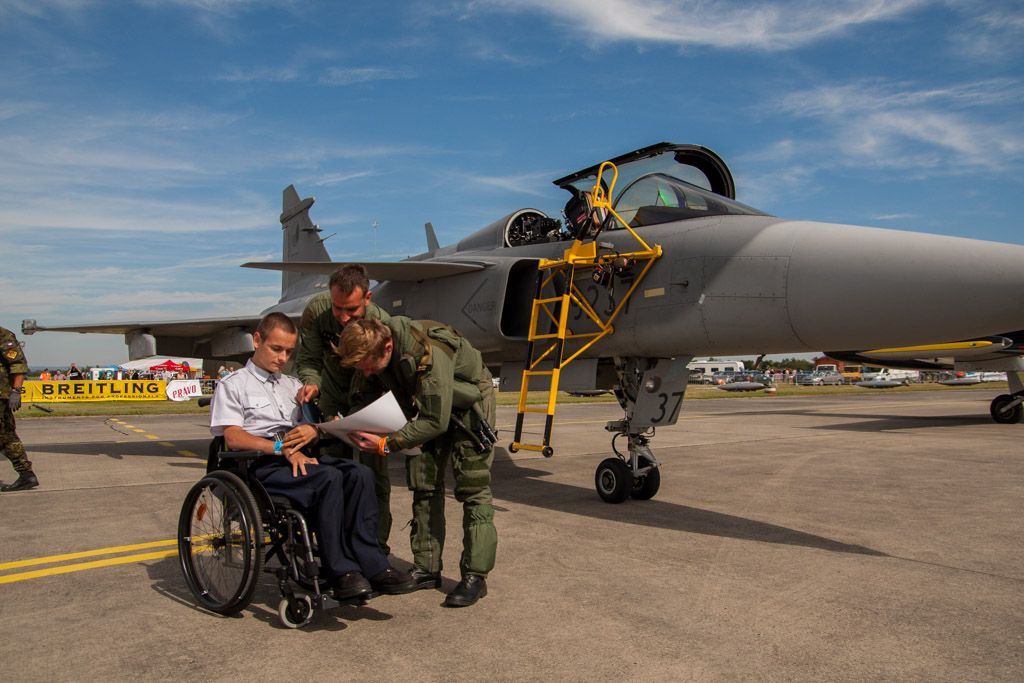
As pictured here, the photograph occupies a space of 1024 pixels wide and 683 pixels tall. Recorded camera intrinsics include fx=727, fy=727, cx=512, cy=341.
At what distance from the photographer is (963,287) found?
4.39 meters

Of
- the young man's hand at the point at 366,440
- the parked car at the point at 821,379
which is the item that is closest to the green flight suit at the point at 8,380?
the young man's hand at the point at 366,440

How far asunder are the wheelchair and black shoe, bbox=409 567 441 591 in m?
0.45

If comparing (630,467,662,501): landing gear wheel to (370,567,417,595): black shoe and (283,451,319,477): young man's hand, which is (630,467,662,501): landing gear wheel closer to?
(370,567,417,595): black shoe

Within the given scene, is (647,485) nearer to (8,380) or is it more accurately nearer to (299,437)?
(299,437)

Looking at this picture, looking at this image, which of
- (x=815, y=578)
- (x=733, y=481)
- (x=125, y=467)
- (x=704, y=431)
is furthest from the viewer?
(x=704, y=431)

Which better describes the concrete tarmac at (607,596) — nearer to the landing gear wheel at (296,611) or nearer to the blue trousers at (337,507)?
the landing gear wheel at (296,611)

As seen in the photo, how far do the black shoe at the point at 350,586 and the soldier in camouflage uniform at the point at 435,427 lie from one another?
0.53m

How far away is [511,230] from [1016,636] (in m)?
6.10

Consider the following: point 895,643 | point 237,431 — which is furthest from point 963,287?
point 237,431

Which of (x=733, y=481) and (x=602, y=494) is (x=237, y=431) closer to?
(x=602, y=494)

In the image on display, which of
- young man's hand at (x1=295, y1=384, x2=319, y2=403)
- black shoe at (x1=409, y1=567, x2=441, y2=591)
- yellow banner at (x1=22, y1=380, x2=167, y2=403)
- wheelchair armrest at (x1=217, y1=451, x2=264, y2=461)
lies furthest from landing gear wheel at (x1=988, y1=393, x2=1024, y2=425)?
yellow banner at (x1=22, y1=380, x2=167, y2=403)

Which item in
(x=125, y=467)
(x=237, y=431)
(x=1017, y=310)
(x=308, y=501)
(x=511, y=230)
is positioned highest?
(x=511, y=230)

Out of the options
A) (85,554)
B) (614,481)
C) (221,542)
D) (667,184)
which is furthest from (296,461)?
(667,184)

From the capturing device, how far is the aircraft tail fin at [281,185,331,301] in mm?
14727
